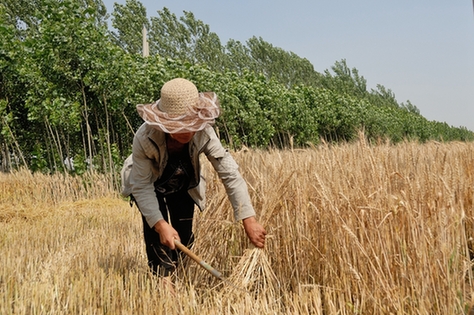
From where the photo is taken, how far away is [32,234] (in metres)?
4.53

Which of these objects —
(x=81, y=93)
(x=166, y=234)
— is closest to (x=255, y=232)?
(x=166, y=234)

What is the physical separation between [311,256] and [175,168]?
883 millimetres

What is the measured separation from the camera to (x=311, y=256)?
8.14 ft

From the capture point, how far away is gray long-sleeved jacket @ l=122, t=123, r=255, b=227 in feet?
8.31

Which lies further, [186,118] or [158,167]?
[158,167]

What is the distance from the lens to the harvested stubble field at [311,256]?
6.32 ft

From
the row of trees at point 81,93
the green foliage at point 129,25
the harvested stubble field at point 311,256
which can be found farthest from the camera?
the green foliage at point 129,25

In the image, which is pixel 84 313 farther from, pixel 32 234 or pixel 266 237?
pixel 32 234

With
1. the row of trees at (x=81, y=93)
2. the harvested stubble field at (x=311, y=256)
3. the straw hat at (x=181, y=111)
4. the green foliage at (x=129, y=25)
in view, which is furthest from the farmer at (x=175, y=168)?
the green foliage at (x=129, y=25)

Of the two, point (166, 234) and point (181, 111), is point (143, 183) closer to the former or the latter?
point (166, 234)

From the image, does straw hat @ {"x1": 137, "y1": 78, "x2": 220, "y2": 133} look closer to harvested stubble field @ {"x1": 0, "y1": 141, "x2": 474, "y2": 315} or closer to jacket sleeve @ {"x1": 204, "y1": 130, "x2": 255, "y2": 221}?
jacket sleeve @ {"x1": 204, "y1": 130, "x2": 255, "y2": 221}

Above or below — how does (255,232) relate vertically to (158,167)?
below

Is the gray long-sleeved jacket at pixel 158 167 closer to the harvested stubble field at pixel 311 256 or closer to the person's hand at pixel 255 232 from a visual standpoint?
the person's hand at pixel 255 232

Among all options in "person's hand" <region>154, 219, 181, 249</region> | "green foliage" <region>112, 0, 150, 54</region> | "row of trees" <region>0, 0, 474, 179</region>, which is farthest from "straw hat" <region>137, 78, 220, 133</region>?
"green foliage" <region>112, 0, 150, 54</region>
